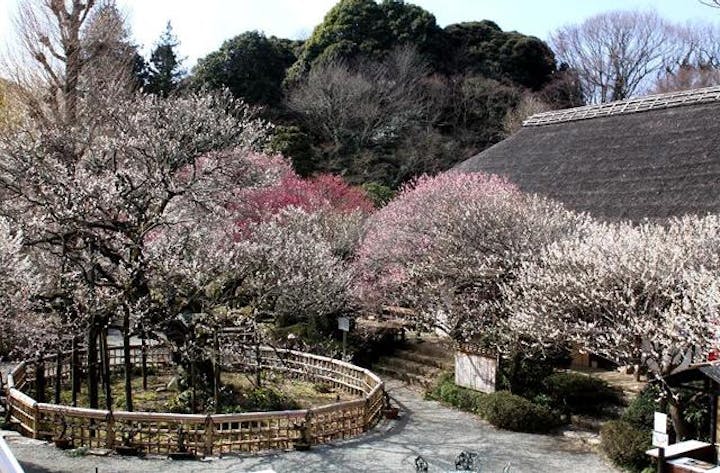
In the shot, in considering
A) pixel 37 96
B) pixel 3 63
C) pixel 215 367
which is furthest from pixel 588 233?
pixel 3 63

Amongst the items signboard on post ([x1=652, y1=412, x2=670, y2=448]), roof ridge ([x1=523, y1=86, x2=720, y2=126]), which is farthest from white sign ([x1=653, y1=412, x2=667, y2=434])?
roof ridge ([x1=523, y1=86, x2=720, y2=126])

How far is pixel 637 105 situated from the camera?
21.9 metres

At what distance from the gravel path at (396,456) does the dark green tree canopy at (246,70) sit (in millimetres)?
28227

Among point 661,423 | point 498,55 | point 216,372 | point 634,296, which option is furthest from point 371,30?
point 661,423

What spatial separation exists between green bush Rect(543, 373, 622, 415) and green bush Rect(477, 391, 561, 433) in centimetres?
48

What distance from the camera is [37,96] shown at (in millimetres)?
18688

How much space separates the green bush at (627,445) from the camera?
10.9m

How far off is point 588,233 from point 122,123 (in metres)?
9.96

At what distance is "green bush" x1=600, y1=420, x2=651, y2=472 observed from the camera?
10938 millimetres

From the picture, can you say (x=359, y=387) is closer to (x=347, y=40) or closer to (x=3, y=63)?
(x=3, y=63)

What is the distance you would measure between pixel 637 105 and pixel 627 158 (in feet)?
11.8

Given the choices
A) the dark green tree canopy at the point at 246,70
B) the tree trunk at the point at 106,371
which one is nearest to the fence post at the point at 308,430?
the tree trunk at the point at 106,371

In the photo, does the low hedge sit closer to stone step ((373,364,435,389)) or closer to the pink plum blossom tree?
the pink plum blossom tree

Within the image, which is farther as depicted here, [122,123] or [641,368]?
[122,123]
